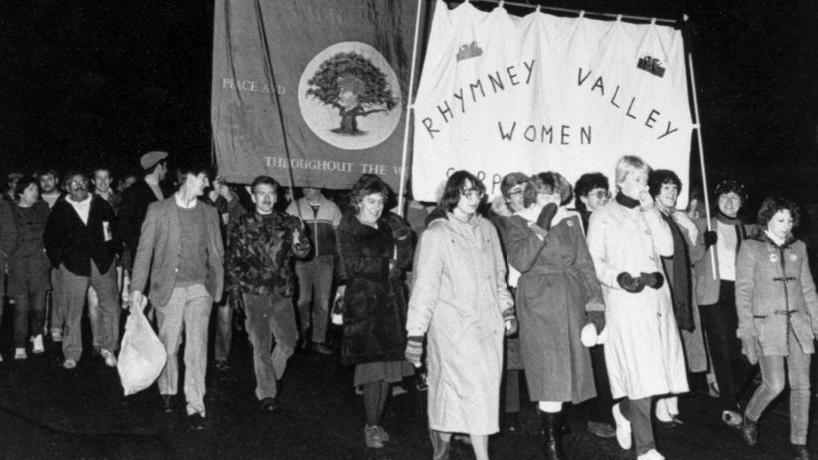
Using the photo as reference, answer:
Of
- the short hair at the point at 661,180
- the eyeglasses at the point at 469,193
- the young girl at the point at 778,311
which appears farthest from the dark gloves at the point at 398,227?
the young girl at the point at 778,311

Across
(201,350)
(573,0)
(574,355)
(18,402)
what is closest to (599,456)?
(574,355)

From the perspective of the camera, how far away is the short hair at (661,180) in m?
6.91

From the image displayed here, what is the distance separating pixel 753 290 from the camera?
655 centimetres

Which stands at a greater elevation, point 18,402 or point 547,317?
point 547,317

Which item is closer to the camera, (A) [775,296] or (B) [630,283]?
(B) [630,283]

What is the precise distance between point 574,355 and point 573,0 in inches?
398

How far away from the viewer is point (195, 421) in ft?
22.3

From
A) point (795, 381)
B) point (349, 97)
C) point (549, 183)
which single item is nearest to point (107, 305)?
point (349, 97)

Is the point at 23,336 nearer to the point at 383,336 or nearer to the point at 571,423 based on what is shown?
the point at 383,336

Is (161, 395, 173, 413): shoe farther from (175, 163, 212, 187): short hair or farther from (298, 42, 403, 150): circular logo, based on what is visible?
(298, 42, 403, 150): circular logo

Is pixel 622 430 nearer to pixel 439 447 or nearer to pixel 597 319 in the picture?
pixel 597 319

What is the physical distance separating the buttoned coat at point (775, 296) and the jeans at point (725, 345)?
1.36 metres

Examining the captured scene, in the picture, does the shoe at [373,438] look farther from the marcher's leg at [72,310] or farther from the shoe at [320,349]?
the marcher's leg at [72,310]

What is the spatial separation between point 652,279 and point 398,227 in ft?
6.41
